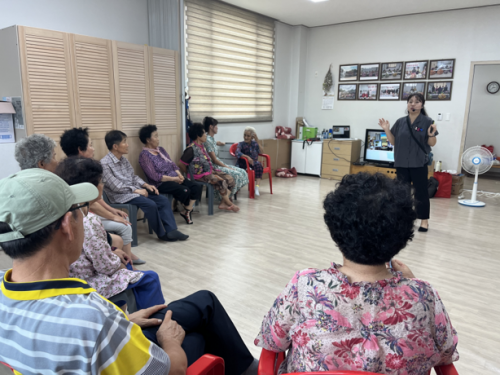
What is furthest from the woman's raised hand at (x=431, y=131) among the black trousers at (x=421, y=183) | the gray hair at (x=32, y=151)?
the gray hair at (x=32, y=151)

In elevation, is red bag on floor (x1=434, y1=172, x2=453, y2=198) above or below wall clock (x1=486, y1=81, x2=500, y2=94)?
below

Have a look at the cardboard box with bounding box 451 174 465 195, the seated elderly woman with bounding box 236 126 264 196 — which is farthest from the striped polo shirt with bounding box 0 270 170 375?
the cardboard box with bounding box 451 174 465 195

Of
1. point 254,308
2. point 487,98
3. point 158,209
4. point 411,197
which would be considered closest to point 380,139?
point 487,98

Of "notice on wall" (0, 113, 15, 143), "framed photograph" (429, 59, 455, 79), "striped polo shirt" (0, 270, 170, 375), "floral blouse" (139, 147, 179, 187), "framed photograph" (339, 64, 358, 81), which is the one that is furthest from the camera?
"framed photograph" (339, 64, 358, 81)

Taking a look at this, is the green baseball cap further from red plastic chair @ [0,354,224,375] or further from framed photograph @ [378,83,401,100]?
framed photograph @ [378,83,401,100]

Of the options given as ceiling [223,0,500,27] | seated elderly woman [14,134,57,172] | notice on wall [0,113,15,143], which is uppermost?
ceiling [223,0,500,27]

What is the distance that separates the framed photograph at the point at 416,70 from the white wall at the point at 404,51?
0.09m

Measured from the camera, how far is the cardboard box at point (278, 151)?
7.02 metres

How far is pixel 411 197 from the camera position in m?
1.03

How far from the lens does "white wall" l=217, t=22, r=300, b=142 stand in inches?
282

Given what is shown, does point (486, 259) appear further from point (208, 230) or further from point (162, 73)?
point (162, 73)

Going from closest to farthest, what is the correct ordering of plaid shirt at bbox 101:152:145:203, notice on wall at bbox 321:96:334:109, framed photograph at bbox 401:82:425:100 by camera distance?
plaid shirt at bbox 101:152:145:203
framed photograph at bbox 401:82:425:100
notice on wall at bbox 321:96:334:109

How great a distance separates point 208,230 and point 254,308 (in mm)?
1696

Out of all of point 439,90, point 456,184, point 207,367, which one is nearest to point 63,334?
point 207,367
